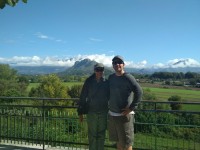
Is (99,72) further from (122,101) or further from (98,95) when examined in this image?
(122,101)

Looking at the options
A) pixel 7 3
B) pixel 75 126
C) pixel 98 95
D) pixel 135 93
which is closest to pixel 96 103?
pixel 98 95

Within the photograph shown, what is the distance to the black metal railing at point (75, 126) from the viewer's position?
296 inches

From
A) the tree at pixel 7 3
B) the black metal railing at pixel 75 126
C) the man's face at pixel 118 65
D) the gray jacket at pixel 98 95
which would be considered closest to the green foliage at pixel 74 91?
the black metal railing at pixel 75 126

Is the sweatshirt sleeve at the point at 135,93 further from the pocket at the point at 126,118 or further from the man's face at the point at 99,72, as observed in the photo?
the man's face at the point at 99,72

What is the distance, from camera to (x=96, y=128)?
6.59 meters

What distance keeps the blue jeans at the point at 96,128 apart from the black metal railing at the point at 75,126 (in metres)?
1.39

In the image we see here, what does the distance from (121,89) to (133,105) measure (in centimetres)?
33

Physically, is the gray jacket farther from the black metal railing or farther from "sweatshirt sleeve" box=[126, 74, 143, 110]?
the black metal railing

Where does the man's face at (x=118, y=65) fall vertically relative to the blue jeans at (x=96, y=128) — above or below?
above

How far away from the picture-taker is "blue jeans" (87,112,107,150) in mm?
6543

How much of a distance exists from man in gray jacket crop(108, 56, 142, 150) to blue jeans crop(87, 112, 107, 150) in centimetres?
24

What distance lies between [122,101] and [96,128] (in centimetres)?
78

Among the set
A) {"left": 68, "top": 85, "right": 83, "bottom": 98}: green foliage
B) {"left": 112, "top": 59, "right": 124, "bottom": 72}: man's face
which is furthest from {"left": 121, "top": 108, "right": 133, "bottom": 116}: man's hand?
{"left": 68, "top": 85, "right": 83, "bottom": 98}: green foliage

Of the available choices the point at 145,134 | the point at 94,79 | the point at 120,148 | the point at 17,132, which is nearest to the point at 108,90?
the point at 94,79
